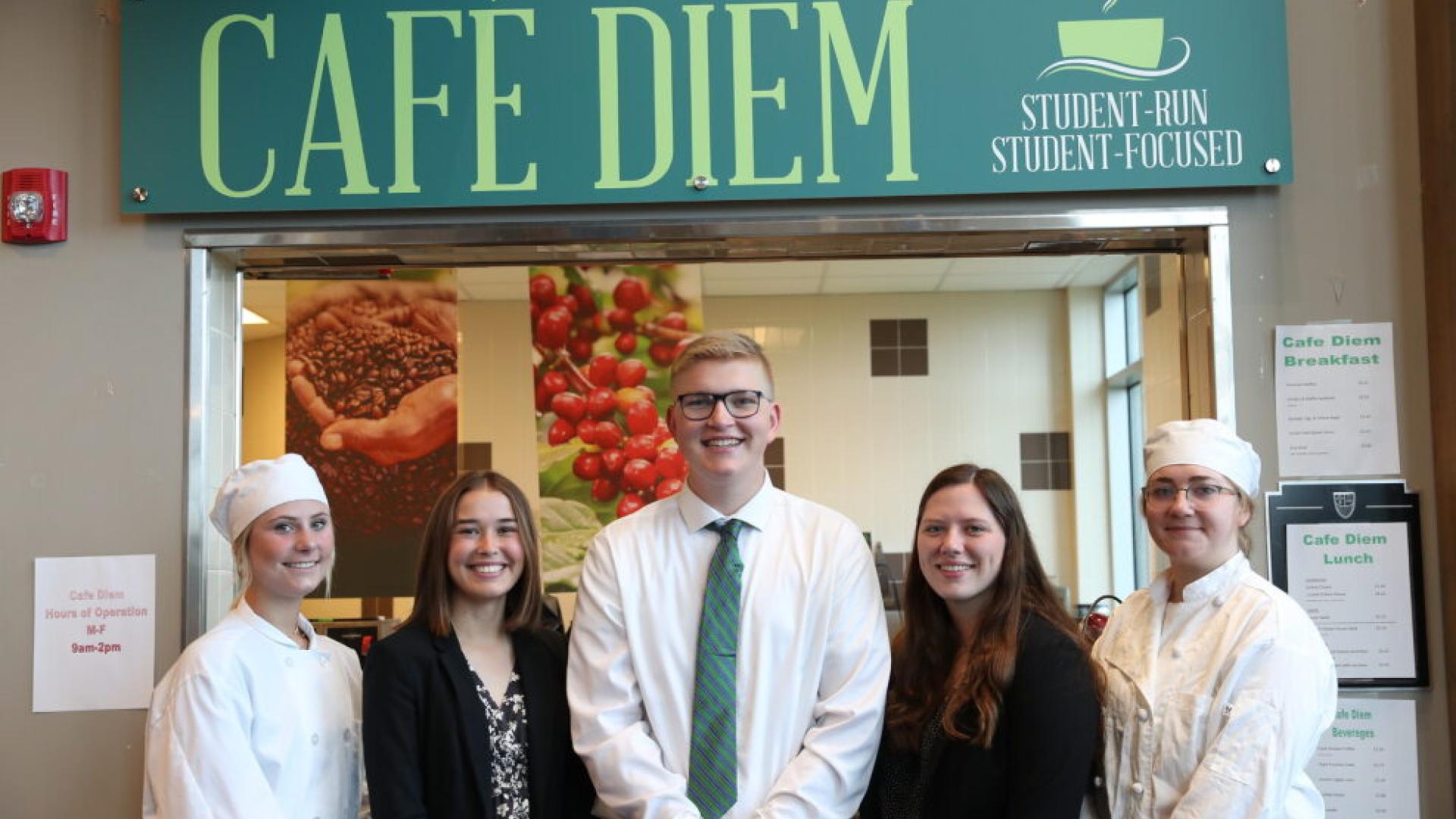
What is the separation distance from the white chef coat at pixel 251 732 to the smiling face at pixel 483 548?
0.32m

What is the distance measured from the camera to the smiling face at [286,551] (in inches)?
97.1

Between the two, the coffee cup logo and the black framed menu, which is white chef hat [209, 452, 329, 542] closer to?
the coffee cup logo

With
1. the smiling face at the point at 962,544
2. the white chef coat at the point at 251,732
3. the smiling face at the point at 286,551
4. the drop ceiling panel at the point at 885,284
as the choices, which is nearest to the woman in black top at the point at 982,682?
the smiling face at the point at 962,544

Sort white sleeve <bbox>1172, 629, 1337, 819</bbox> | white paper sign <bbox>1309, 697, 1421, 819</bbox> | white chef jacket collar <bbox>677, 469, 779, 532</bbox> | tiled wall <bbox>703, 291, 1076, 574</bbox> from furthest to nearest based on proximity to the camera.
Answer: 1. tiled wall <bbox>703, 291, 1076, 574</bbox>
2. white paper sign <bbox>1309, 697, 1421, 819</bbox>
3. white chef jacket collar <bbox>677, 469, 779, 532</bbox>
4. white sleeve <bbox>1172, 629, 1337, 819</bbox>

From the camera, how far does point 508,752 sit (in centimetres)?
237

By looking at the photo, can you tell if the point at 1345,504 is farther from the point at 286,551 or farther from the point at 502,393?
the point at 502,393

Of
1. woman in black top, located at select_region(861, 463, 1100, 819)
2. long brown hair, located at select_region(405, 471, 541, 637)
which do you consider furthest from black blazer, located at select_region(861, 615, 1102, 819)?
long brown hair, located at select_region(405, 471, 541, 637)

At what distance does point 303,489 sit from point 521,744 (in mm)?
612

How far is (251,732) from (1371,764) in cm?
220

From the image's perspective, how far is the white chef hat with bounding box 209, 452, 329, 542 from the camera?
2490 mm

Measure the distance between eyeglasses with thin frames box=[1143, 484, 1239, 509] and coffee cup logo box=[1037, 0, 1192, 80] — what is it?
103cm

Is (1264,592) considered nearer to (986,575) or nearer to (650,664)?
(986,575)

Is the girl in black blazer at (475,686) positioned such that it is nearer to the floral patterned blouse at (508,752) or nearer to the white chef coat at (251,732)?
the floral patterned blouse at (508,752)

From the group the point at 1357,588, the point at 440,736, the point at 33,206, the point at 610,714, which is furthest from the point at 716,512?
the point at 33,206
